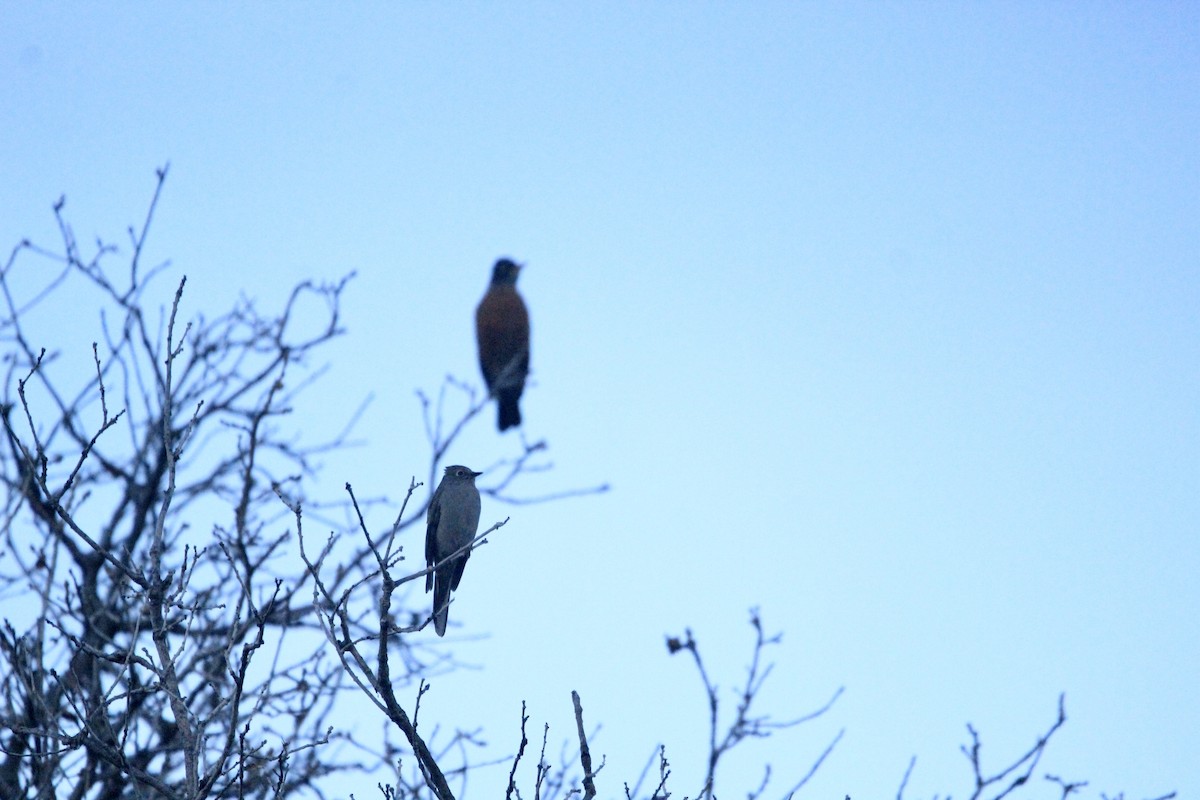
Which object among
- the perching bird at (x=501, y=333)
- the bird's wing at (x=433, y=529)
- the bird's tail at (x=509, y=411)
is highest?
the perching bird at (x=501, y=333)

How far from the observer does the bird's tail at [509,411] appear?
793cm

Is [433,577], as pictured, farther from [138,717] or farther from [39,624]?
[39,624]

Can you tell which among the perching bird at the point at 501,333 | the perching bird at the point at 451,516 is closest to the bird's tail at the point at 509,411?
the perching bird at the point at 501,333

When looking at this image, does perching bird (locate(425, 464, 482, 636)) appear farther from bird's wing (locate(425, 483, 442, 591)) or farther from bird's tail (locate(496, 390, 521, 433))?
bird's tail (locate(496, 390, 521, 433))

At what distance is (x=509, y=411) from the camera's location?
7.95 meters

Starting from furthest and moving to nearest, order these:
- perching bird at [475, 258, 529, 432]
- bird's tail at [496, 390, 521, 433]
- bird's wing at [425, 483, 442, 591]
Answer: perching bird at [475, 258, 529, 432], bird's tail at [496, 390, 521, 433], bird's wing at [425, 483, 442, 591]

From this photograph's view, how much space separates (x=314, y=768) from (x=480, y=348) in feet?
9.84

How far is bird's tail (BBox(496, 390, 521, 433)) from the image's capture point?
7930mm

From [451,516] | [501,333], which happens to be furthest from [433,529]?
[501,333]

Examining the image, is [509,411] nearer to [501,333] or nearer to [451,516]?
[501,333]

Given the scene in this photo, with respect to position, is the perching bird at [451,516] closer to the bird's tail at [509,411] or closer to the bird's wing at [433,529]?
the bird's wing at [433,529]

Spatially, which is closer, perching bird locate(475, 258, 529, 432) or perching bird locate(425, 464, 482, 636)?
perching bird locate(425, 464, 482, 636)

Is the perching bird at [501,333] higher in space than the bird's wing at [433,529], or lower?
higher

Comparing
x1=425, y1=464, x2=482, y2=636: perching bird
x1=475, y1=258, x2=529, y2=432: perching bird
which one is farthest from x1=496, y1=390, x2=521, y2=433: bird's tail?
x1=425, y1=464, x2=482, y2=636: perching bird
